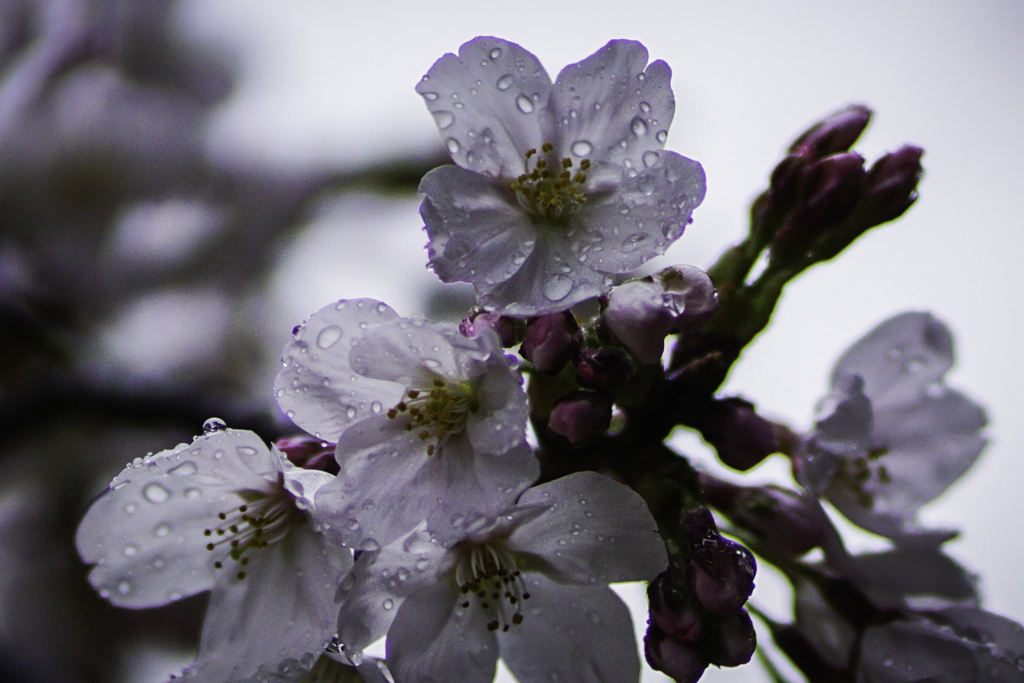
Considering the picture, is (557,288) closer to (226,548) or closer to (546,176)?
(546,176)

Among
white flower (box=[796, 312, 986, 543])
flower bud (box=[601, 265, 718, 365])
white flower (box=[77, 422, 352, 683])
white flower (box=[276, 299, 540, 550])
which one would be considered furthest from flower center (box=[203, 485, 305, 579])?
white flower (box=[796, 312, 986, 543])

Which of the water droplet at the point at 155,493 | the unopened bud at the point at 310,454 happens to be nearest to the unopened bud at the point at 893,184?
the unopened bud at the point at 310,454

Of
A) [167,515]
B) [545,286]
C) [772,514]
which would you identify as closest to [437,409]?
[545,286]

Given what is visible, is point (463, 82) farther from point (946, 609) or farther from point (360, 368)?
point (946, 609)

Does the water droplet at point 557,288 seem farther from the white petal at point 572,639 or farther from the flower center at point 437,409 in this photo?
the white petal at point 572,639

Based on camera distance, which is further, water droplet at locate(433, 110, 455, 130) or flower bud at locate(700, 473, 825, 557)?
flower bud at locate(700, 473, 825, 557)

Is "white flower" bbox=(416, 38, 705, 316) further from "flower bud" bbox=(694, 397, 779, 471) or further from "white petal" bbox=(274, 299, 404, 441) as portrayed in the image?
"flower bud" bbox=(694, 397, 779, 471)
